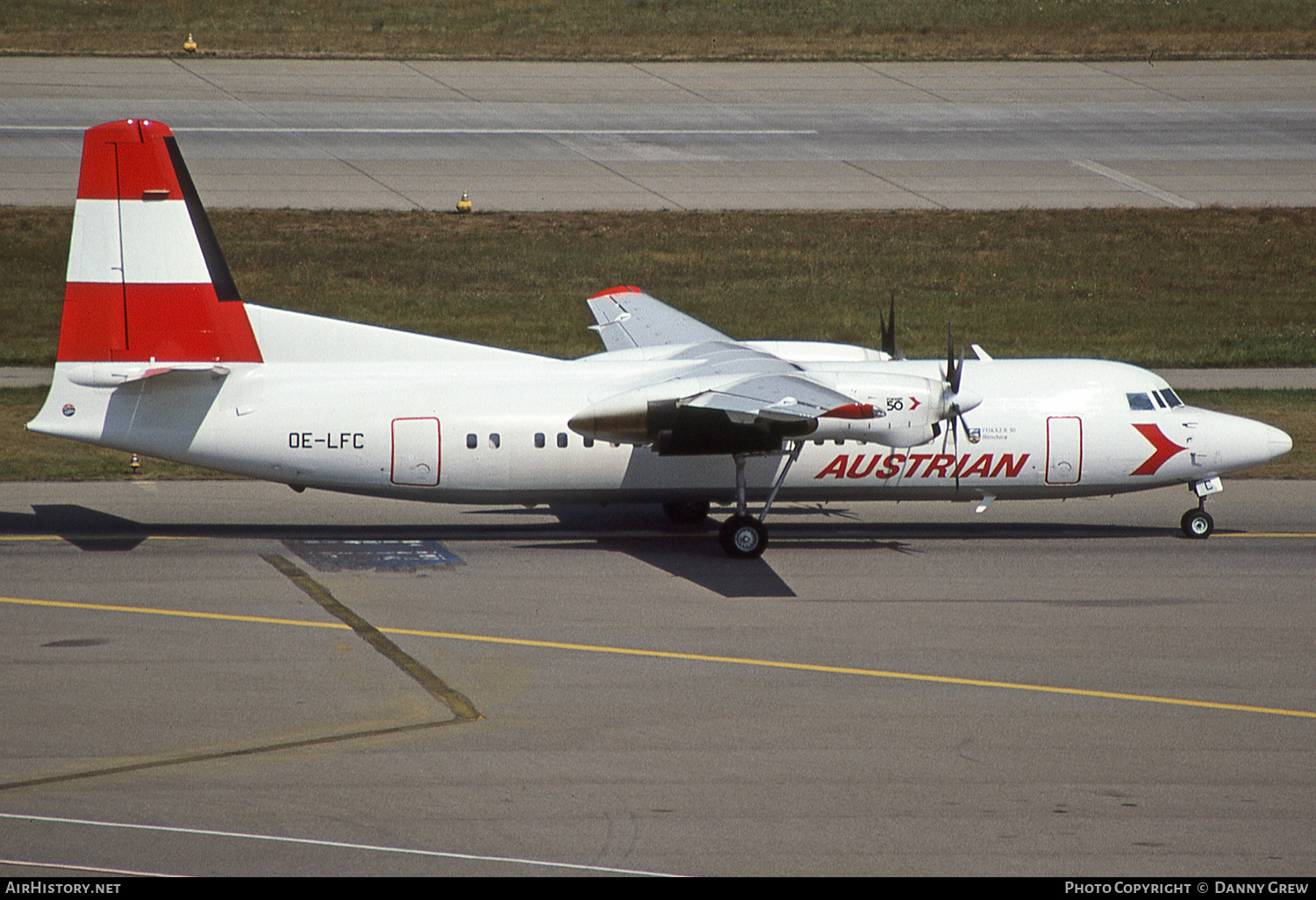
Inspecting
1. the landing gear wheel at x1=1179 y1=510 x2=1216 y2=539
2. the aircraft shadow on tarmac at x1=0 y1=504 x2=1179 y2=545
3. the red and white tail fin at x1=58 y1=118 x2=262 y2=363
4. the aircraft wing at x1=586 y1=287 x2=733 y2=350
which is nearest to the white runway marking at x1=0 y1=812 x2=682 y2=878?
the red and white tail fin at x1=58 y1=118 x2=262 y2=363

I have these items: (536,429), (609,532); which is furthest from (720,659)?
(609,532)

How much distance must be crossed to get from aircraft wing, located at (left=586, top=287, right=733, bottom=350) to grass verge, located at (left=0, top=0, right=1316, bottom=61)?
36.1m

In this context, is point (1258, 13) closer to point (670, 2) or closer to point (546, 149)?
point (670, 2)

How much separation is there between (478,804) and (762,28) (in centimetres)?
5665

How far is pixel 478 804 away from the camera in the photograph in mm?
12633

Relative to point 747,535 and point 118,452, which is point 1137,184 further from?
point 118,452

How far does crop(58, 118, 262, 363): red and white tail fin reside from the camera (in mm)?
19906

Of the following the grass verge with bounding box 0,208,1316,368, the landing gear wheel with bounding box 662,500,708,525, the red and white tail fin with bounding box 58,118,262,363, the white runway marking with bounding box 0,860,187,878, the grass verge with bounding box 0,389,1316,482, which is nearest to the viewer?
the white runway marking with bounding box 0,860,187,878

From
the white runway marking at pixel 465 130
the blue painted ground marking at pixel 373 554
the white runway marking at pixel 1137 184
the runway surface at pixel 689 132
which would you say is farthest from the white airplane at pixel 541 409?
the white runway marking at pixel 465 130

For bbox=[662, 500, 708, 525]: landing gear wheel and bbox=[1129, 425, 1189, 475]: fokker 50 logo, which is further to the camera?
bbox=[662, 500, 708, 525]: landing gear wheel

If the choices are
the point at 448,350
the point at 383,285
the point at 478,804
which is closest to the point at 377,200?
the point at 383,285

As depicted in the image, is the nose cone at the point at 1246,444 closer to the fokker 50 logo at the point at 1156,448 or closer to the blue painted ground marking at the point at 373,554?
the fokker 50 logo at the point at 1156,448

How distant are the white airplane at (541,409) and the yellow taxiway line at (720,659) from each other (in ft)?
9.96

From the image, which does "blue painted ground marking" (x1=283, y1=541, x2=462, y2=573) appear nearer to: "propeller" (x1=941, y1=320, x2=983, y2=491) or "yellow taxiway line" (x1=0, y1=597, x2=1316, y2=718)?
"yellow taxiway line" (x1=0, y1=597, x2=1316, y2=718)
